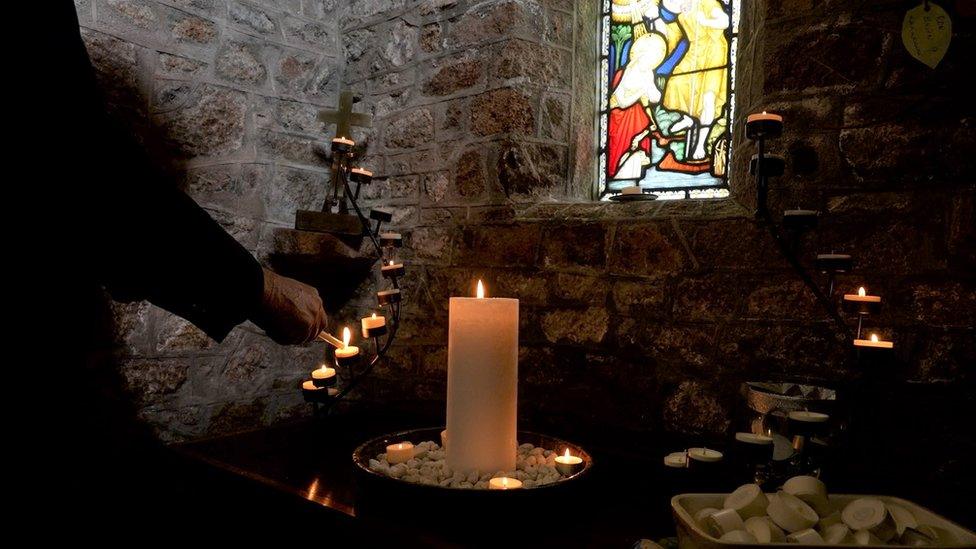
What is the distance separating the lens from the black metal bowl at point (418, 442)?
91 centimetres

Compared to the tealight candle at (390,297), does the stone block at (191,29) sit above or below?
above

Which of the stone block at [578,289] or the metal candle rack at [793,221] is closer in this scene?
the metal candle rack at [793,221]

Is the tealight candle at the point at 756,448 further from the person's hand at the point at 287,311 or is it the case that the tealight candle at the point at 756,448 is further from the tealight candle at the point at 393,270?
the tealight candle at the point at 393,270

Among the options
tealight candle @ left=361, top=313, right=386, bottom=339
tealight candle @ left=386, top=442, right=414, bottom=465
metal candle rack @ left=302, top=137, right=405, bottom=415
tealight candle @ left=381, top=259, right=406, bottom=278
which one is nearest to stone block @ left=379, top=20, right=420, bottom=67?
metal candle rack @ left=302, top=137, right=405, bottom=415

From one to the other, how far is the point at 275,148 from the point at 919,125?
194 centimetres

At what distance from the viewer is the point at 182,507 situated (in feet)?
4.48

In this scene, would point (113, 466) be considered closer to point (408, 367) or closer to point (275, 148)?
point (408, 367)

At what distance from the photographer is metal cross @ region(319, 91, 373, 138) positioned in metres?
2.20

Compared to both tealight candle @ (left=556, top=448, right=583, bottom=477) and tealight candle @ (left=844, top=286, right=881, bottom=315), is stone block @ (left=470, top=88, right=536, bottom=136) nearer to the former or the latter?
tealight candle @ (left=844, top=286, right=881, bottom=315)

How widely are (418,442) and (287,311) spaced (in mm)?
377

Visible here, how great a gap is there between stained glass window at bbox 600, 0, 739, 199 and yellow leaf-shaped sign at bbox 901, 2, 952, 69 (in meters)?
0.55

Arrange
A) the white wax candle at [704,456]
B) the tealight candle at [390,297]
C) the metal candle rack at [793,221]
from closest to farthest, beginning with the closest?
the white wax candle at [704,456] → the metal candle rack at [793,221] → the tealight candle at [390,297]

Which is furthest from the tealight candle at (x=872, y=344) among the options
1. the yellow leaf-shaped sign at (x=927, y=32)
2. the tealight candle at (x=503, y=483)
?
the tealight candle at (x=503, y=483)

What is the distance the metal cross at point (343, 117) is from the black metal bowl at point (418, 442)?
135cm
